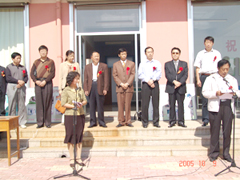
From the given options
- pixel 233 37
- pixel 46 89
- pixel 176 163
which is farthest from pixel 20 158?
pixel 233 37

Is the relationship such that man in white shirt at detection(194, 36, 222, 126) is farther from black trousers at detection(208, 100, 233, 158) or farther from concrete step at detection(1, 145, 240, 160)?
black trousers at detection(208, 100, 233, 158)

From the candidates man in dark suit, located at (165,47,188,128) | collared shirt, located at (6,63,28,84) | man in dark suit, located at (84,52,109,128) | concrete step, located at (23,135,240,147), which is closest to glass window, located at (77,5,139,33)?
man in dark suit, located at (84,52,109,128)

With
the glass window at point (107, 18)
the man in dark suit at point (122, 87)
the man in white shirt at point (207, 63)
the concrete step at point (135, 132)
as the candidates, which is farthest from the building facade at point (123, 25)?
the concrete step at point (135, 132)

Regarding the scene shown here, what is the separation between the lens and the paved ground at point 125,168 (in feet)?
12.2

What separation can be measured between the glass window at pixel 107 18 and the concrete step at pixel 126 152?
147 inches

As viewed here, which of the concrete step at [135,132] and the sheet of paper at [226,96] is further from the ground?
the sheet of paper at [226,96]

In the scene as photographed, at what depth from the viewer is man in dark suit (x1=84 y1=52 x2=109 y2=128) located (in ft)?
18.2

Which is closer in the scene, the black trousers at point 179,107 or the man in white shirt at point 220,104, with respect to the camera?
the man in white shirt at point 220,104

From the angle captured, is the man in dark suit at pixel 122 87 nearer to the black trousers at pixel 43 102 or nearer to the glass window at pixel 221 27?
the black trousers at pixel 43 102

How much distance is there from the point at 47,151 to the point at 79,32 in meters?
3.73

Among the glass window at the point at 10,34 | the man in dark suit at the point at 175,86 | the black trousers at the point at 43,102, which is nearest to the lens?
the man in dark suit at the point at 175,86

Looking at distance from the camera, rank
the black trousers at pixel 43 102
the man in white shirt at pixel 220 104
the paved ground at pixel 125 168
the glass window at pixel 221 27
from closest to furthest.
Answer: the paved ground at pixel 125 168, the man in white shirt at pixel 220 104, the black trousers at pixel 43 102, the glass window at pixel 221 27

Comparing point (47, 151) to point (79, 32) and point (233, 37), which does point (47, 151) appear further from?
point (233, 37)

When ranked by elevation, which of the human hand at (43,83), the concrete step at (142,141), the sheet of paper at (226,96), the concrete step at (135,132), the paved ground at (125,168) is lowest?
the paved ground at (125,168)
